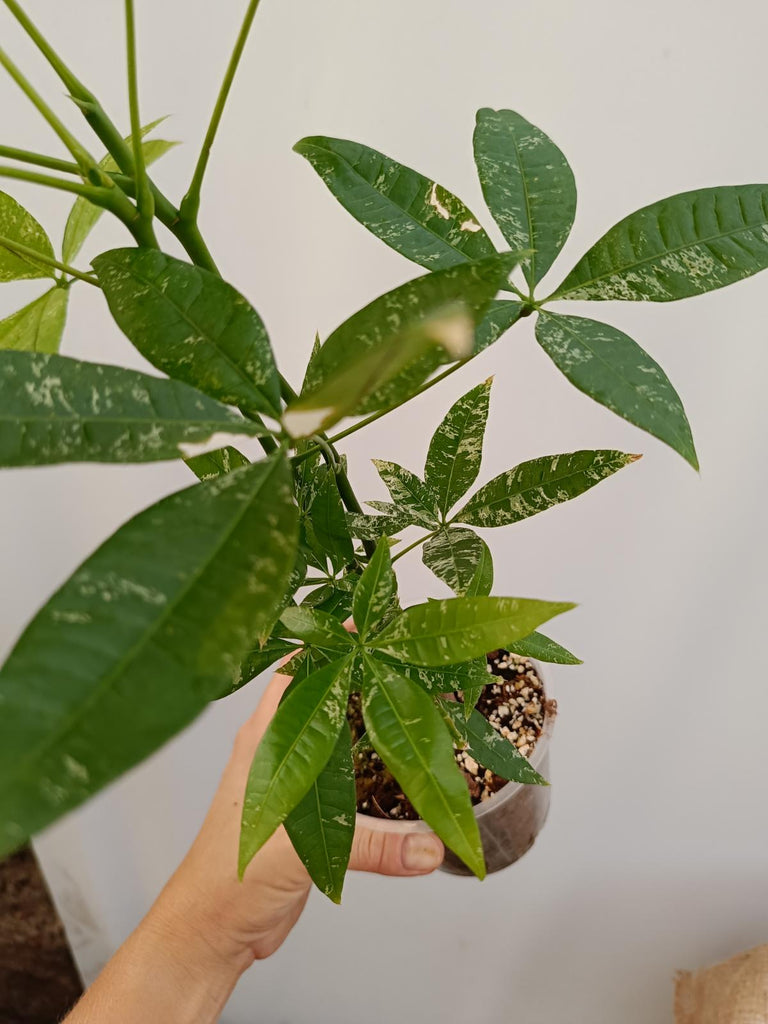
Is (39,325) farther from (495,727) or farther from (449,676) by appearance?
(495,727)

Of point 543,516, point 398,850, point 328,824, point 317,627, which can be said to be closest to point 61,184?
point 317,627

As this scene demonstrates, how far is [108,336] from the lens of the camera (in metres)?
0.95

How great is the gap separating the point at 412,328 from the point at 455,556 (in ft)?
0.87

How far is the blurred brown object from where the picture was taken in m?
1.33

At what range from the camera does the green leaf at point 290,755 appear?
0.39m

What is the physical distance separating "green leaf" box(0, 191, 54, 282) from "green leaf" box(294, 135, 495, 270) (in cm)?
17

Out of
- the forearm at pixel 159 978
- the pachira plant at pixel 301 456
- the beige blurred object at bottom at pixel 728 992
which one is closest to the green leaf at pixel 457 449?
the pachira plant at pixel 301 456

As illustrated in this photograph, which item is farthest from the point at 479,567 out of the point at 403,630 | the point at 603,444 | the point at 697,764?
the point at 697,764

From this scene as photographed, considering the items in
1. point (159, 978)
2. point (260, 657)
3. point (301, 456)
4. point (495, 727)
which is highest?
point (301, 456)

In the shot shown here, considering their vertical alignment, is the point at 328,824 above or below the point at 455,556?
below

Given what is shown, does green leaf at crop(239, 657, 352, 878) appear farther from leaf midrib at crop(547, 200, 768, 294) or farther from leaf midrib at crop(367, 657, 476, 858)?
leaf midrib at crop(547, 200, 768, 294)

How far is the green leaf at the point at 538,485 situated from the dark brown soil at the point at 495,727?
0.76 ft

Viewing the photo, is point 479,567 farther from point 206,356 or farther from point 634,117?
point 634,117

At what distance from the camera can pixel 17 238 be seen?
47 centimetres
